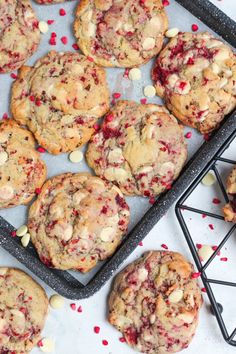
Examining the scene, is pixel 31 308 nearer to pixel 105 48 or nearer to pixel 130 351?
pixel 130 351

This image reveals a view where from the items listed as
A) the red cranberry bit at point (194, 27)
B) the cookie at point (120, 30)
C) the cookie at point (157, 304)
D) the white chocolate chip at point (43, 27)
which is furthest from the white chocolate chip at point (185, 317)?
the white chocolate chip at point (43, 27)

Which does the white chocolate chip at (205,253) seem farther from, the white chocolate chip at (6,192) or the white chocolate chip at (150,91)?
the white chocolate chip at (6,192)

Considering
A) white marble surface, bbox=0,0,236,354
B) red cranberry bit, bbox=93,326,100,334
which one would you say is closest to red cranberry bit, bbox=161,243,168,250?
white marble surface, bbox=0,0,236,354

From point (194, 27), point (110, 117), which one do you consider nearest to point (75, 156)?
point (110, 117)

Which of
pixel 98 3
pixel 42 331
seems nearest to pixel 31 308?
pixel 42 331

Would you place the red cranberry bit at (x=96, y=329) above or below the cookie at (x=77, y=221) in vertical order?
below
